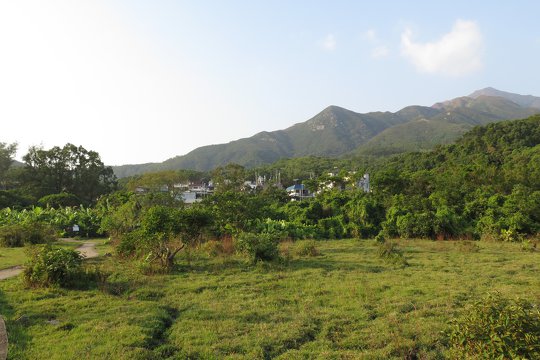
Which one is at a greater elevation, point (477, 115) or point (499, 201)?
point (477, 115)

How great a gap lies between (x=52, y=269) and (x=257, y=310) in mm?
5377

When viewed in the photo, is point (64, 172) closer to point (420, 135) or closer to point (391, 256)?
point (391, 256)

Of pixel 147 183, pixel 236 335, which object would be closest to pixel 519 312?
pixel 236 335

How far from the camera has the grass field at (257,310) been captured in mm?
5492

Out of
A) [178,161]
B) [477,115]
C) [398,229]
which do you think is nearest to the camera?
[398,229]

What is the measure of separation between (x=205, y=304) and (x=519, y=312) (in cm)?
561

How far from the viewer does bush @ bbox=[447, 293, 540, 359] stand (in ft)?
13.8

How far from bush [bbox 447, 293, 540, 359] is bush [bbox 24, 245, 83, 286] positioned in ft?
28.3

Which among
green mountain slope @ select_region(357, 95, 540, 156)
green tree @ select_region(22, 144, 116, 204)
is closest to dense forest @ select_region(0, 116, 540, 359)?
green tree @ select_region(22, 144, 116, 204)

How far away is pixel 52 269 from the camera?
9016 mm

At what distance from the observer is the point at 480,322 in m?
4.55

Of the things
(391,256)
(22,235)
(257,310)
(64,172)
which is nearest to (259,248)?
(391,256)

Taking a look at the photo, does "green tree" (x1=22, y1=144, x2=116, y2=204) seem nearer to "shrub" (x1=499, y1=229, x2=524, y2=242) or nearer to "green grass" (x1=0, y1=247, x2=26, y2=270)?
"green grass" (x1=0, y1=247, x2=26, y2=270)

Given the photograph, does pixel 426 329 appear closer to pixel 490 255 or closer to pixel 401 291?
pixel 401 291
